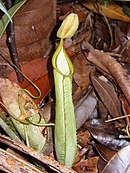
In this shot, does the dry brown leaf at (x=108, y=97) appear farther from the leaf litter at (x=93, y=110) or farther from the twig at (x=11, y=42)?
the twig at (x=11, y=42)

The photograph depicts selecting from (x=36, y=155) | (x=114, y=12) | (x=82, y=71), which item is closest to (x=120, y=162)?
(x=36, y=155)

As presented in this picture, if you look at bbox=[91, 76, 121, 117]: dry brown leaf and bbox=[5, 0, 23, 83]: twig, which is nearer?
bbox=[5, 0, 23, 83]: twig

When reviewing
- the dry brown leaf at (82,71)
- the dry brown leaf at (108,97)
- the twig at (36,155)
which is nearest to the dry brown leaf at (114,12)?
the dry brown leaf at (82,71)

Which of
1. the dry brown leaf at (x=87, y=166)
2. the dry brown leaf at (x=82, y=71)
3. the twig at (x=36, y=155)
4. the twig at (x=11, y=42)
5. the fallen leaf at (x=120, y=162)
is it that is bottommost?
the dry brown leaf at (x=87, y=166)

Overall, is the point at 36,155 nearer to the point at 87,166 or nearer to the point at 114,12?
the point at 87,166

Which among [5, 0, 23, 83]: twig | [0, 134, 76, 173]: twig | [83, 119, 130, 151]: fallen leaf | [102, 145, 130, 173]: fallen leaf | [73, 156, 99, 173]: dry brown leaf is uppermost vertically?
[5, 0, 23, 83]: twig

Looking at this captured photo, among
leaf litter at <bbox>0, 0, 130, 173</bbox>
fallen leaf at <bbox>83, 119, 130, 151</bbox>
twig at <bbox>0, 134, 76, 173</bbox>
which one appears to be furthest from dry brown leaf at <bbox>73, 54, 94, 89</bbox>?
twig at <bbox>0, 134, 76, 173</bbox>

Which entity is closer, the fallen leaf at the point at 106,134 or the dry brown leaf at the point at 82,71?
the fallen leaf at the point at 106,134

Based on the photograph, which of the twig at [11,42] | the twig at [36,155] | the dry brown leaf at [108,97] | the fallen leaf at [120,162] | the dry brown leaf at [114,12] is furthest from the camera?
the dry brown leaf at [114,12]

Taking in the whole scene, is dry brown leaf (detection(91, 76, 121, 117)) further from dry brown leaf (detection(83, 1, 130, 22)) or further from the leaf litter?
dry brown leaf (detection(83, 1, 130, 22))
